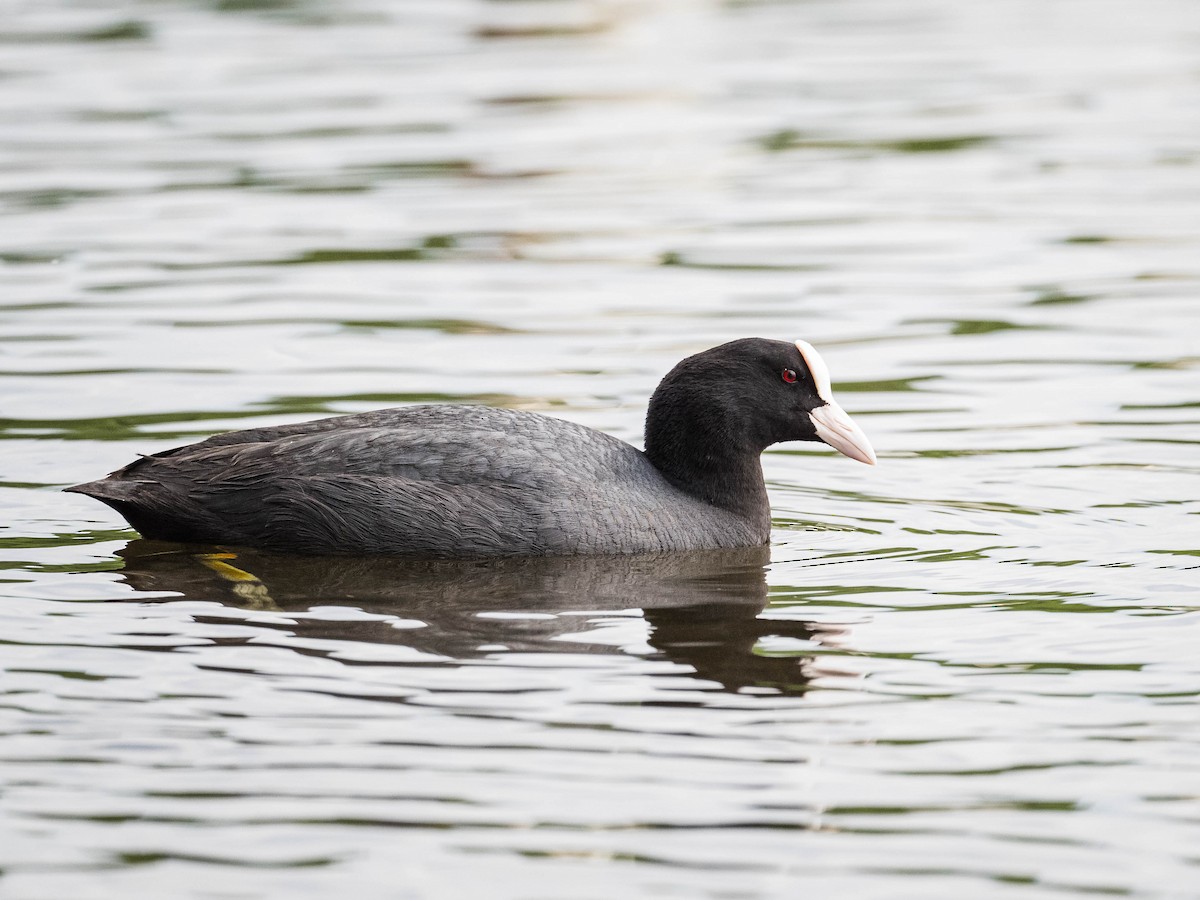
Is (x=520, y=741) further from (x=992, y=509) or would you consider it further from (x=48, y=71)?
(x=48, y=71)

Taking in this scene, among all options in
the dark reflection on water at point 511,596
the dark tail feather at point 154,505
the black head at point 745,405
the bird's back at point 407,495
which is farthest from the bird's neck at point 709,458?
the dark tail feather at point 154,505

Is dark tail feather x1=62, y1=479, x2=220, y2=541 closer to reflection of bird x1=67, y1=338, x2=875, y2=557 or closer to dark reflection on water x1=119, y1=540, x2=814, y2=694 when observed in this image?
reflection of bird x1=67, y1=338, x2=875, y2=557

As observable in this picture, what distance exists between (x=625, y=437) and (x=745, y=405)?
61.5 inches

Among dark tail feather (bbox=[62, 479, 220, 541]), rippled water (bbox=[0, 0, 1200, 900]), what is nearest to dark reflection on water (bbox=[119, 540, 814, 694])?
rippled water (bbox=[0, 0, 1200, 900])

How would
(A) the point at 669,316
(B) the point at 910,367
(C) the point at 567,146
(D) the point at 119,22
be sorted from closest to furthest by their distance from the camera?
(B) the point at 910,367
(A) the point at 669,316
(C) the point at 567,146
(D) the point at 119,22

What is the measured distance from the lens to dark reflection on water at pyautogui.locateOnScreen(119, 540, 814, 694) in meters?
6.64

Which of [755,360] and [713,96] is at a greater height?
[713,96]

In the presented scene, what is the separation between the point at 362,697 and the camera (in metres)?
6.02

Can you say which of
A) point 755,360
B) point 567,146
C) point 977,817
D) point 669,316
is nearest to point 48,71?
point 567,146

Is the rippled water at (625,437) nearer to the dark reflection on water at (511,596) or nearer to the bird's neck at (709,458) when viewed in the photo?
the dark reflection on water at (511,596)

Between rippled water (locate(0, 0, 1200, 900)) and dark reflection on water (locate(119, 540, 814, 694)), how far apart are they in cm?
2

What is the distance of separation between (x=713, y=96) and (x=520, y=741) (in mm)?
14310

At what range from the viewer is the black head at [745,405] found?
26.9ft

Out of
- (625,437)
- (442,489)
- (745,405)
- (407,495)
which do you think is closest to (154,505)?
(407,495)
